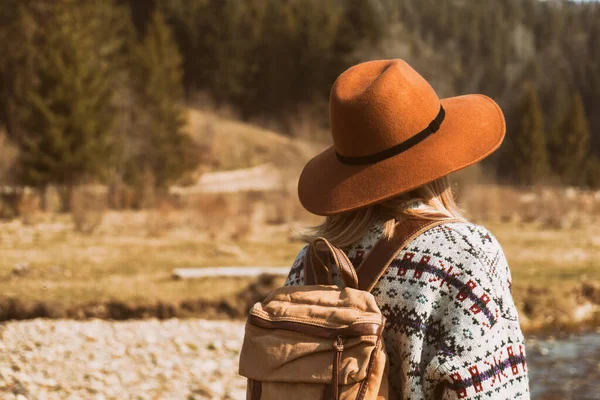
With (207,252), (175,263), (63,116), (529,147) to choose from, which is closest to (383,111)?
(175,263)

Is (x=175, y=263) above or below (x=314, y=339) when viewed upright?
below

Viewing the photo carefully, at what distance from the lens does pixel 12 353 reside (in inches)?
290

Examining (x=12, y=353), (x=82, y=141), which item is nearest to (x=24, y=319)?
(x=12, y=353)

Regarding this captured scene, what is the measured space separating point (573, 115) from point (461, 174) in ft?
97.7

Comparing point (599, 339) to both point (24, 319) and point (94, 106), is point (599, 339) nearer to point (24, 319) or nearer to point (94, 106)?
point (24, 319)

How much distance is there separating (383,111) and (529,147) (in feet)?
149

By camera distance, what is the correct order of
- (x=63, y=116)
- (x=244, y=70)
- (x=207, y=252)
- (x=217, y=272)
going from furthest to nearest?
1. (x=244, y=70)
2. (x=63, y=116)
3. (x=207, y=252)
4. (x=217, y=272)

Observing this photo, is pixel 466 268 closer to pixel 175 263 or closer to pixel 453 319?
pixel 453 319

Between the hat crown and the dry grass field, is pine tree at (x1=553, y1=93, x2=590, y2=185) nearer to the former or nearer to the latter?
the dry grass field

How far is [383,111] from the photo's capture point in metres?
1.79

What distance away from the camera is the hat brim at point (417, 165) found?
174cm

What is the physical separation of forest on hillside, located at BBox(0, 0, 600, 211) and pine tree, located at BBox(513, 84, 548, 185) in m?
0.08

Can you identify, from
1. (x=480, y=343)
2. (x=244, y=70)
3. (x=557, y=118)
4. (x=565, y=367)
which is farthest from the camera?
(x=557, y=118)

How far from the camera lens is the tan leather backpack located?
1.61 metres
